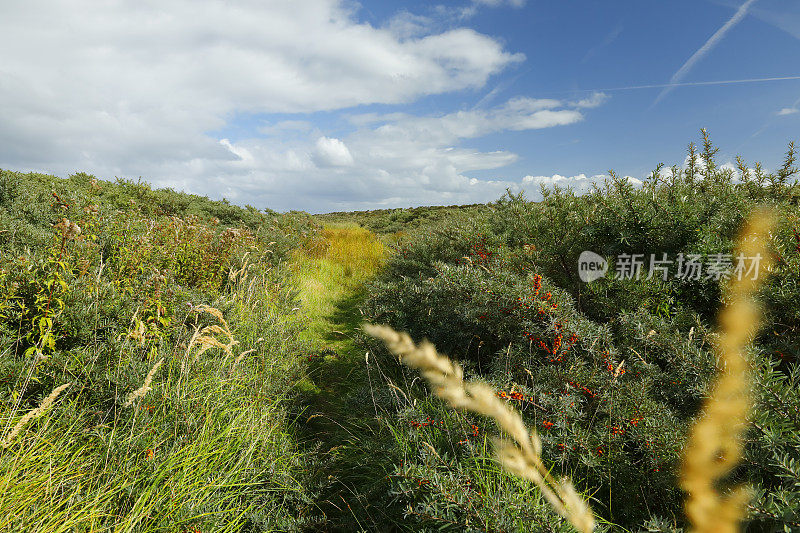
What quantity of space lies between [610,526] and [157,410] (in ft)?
10.0

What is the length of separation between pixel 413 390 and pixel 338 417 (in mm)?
935

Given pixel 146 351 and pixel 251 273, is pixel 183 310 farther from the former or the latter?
pixel 251 273

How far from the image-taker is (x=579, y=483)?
8.29 ft

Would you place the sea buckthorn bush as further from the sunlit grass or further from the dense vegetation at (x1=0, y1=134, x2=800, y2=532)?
the sunlit grass

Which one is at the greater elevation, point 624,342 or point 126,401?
point 624,342

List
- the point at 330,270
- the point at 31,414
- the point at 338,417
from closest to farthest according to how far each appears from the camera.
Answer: the point at 31,414 < the point at 338,417 < the point at 330,270

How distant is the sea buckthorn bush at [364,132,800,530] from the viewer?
6.93ft

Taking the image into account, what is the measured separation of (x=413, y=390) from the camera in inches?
156

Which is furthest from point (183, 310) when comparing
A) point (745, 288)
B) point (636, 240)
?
point (745, 288)

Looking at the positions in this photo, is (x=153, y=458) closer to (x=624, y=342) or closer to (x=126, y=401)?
(x=126, y=401)

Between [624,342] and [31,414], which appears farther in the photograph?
[624,342]

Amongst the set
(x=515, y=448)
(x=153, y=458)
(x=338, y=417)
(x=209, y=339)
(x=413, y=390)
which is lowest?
(x=338, y=417)

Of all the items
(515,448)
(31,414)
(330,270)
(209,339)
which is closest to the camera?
(515,448)

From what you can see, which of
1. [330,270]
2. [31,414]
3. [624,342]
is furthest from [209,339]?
[330,270]
